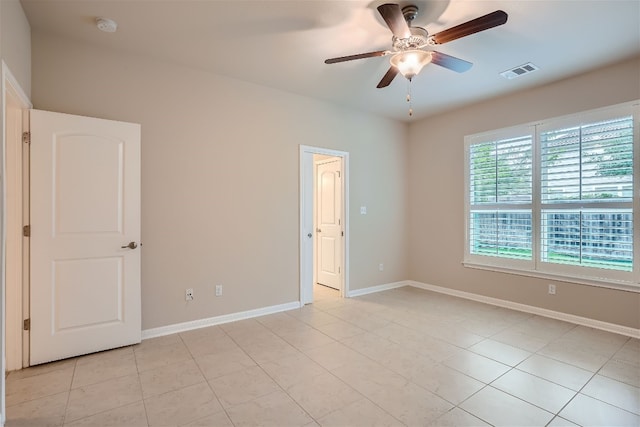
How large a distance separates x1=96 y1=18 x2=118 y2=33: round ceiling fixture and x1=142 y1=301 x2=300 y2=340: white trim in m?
2.69

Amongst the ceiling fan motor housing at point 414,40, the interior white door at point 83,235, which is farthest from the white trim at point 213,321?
the ceiling fan motor housing at point 414,40

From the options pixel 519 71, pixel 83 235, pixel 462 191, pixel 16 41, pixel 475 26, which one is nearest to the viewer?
pixel 475 26

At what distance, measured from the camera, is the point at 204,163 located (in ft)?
11.6

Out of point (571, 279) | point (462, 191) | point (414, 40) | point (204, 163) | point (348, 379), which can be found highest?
point (414, 40)

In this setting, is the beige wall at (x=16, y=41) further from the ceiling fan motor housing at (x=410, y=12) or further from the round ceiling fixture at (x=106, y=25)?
the ceiling fan motor housing at (x=410, y=12)

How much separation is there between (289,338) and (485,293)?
287 centimetres

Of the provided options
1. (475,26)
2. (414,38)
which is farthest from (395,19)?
(475,26)

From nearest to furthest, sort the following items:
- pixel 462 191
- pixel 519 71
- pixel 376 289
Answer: pixel 519 71, pixel 462 191, pixel 376 289

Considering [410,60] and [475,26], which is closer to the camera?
[475,26]

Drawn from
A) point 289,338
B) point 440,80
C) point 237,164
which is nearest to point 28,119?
point 237,164

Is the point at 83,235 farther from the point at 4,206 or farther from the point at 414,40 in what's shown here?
the point at 414,40

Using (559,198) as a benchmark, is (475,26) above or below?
above

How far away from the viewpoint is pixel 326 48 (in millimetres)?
3014

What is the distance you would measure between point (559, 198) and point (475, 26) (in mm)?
2622
